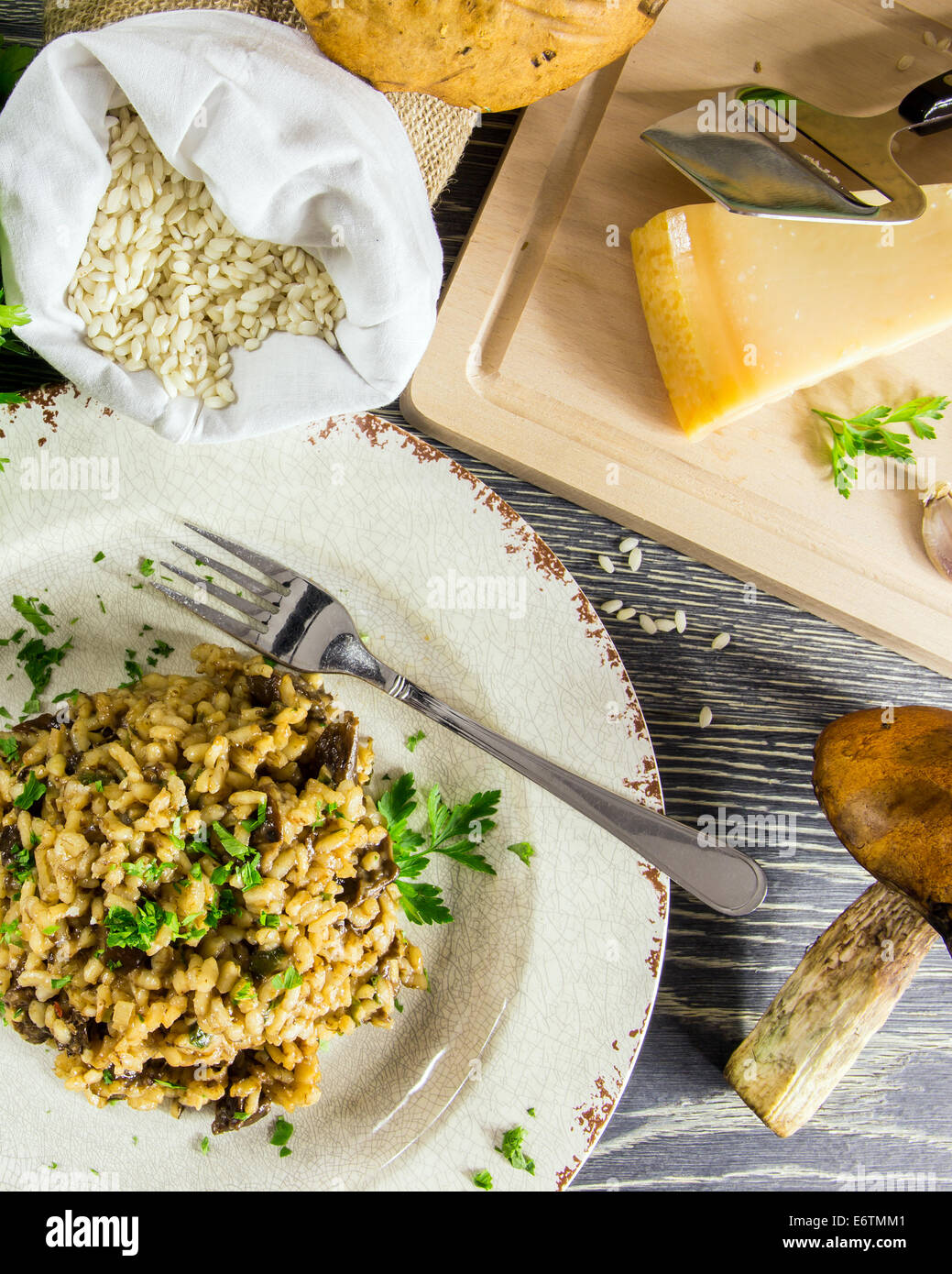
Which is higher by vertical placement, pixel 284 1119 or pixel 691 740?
pixel 691 740

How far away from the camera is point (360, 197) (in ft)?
6.31

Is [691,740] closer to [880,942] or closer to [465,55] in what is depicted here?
[880,942]

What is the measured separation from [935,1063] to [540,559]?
1965 mm

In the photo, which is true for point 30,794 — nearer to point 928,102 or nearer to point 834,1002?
point 834,1002

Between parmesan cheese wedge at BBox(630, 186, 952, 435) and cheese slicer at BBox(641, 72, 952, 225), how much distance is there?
93mm

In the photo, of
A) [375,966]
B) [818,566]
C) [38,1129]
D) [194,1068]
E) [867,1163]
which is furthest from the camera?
[867,1163]

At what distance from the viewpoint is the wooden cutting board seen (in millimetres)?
2375

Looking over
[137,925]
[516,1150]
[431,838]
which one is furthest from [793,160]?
[516,1150]

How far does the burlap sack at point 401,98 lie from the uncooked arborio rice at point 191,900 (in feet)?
4.59

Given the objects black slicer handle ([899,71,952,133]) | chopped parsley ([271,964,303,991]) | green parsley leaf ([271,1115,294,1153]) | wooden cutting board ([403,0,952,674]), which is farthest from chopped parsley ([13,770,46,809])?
black slicer handle ([899,71,952,133])

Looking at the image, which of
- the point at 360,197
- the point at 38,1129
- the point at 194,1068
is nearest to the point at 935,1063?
the point at 194,1068

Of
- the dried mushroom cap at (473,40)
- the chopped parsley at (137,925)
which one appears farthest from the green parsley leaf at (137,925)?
the dried mushroom cap at (473,40)

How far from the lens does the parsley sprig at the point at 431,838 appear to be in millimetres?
2230

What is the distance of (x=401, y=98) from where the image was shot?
213 cm
